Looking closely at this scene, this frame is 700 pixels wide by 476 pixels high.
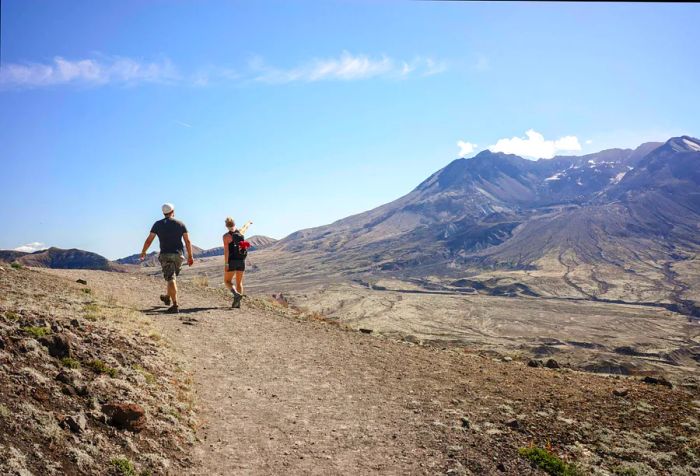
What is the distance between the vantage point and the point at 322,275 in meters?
154

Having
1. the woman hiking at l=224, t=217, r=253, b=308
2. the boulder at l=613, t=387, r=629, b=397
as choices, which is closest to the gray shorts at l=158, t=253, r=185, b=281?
the woman hiking at l=224, t=217, r=253, b=308

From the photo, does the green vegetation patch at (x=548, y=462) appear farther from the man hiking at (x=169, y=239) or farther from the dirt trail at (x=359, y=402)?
the man hiking at (x=169, y=239)

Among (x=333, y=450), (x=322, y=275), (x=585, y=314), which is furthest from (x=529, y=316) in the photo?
(x=333, y=450)

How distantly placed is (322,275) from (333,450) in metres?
148

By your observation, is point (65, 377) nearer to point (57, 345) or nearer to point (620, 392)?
point (57, 345)

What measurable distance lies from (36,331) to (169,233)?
623cm

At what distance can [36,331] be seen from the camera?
702cm

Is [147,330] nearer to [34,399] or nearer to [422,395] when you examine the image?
[34,399]

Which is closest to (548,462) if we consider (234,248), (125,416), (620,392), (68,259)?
(620,392)

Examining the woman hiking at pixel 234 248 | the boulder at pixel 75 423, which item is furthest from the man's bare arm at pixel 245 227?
the boulder at pixel 75 423

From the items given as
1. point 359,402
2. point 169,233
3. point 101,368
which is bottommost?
point 359,402

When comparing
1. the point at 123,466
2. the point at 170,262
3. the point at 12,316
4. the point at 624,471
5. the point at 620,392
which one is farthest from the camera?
the point at 170,262

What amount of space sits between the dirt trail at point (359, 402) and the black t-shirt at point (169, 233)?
201cm

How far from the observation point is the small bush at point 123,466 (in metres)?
4.89
